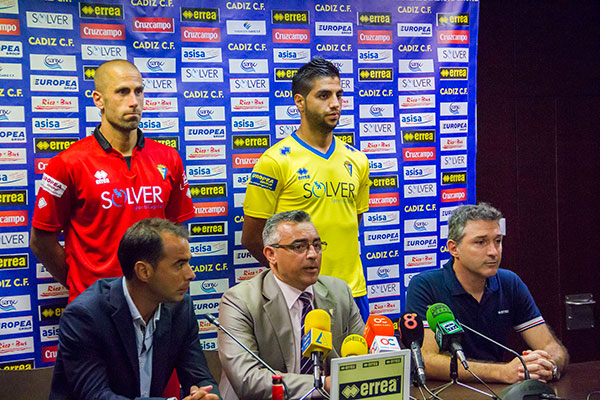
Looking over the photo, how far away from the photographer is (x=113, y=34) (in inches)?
157

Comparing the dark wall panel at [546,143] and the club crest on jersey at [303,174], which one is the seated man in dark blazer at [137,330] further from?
the dark wall panel at [546,143]

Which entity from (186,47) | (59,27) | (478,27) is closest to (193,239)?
(186,47)

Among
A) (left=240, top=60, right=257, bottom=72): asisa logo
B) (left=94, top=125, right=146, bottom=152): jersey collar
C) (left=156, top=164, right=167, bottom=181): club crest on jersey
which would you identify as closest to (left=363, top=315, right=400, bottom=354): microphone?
(left=156, top=164, right=167, bottom=181): club crest on jersey

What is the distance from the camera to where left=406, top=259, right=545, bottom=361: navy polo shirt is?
320 centimetres

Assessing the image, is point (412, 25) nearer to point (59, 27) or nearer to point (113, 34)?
point (113, 34)

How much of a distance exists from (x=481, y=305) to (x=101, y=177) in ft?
6.20

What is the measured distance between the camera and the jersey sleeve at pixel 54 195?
11.0 feet

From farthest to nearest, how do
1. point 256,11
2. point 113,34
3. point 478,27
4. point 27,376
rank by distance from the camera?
point 478,27 < point 256,11 < point 113,34 < point 27,376

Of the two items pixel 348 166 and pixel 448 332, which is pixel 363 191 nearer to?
pixel 348 166

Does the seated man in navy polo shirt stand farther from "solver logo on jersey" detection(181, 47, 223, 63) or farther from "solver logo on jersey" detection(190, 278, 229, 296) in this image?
"solver logo on jersey" detection(181, 47, 223, 63)

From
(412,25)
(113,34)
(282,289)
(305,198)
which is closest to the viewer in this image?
(282,289)

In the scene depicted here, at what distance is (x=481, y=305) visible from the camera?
3250 mm

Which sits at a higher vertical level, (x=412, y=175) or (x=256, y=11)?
(x=256, y=11)

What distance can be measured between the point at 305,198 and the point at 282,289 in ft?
2.91
